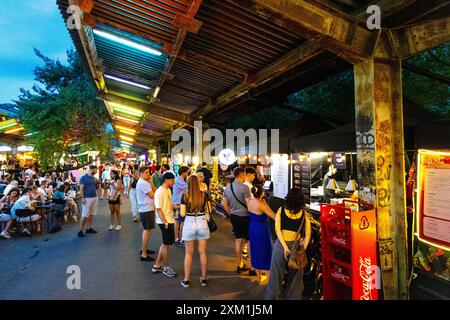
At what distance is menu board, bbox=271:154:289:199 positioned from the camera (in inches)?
299

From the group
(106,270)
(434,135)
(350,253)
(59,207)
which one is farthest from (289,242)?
(59,207)

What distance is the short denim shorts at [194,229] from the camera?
4.60 metres

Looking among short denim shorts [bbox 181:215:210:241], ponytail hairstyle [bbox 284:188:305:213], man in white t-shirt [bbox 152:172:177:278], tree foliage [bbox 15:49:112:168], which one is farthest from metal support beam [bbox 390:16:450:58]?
tree foliage [bbox 15:49:112:168]

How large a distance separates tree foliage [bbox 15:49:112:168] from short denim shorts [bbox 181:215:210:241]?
11344 millimetres

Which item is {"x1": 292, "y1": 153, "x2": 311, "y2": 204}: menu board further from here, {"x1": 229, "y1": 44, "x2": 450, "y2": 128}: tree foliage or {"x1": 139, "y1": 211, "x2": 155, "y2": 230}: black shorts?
{"x1": 139, "y1": 211, "x2": 155, "y2": 230}: black shorts

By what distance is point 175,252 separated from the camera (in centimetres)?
657

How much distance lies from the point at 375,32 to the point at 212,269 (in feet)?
15.0

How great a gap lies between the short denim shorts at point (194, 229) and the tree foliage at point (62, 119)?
447 inches

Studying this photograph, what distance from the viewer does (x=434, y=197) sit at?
3.72 meters

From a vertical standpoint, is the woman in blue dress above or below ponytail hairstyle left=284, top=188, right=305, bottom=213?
below

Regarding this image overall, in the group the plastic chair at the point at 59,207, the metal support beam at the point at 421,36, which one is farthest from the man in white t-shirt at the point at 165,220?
the plastic chair at the point at 59,207

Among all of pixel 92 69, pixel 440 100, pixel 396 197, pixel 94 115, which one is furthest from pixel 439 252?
pixel 94 115

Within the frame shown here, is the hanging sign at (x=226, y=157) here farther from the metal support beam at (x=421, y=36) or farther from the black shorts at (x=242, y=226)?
the metal support beam at (x=421, y=36)

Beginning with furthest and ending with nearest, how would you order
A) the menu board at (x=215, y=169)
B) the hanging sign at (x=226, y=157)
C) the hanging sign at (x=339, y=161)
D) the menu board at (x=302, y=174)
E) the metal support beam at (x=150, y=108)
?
the menu board at (x=215, y=169), the hanging sign at (x=226, y=157), the metal support beam at (x=150, y=108), the hanging sign at (x=339, y=161), the menu board at (x=302, y=174)
